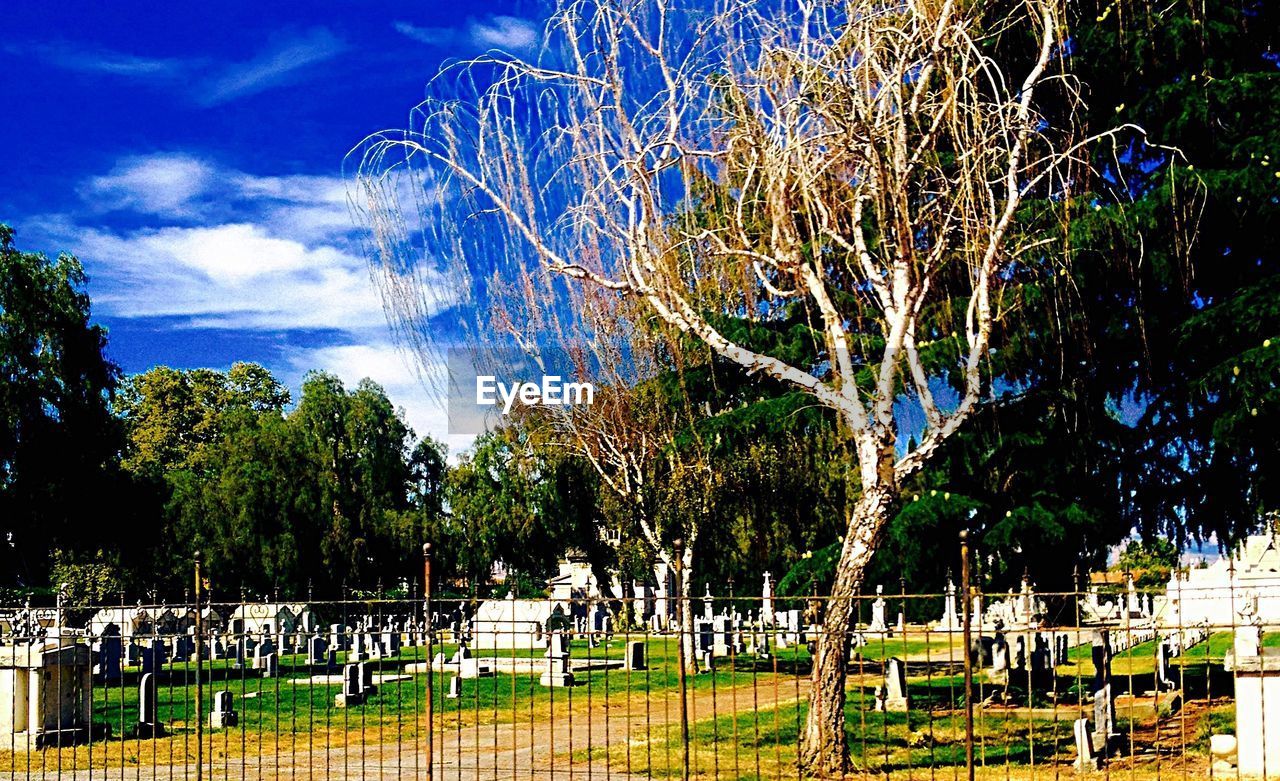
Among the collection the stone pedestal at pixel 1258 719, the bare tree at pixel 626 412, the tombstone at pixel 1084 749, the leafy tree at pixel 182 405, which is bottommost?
the tombstone at pixel 1084 749

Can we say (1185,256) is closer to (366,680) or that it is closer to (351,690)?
(351,690)

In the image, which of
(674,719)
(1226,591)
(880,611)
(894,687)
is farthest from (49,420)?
(1226,591)

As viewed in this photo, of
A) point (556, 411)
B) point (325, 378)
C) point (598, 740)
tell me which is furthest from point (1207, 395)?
point (325, 378)

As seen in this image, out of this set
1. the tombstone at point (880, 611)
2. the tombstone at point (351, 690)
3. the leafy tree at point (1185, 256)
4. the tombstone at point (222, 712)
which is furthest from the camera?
the tombstone at point (351, 690)

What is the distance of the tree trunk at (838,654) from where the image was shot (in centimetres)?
1141

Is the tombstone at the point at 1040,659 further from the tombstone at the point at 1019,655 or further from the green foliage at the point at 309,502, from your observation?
the green foliage at the point at 309,502

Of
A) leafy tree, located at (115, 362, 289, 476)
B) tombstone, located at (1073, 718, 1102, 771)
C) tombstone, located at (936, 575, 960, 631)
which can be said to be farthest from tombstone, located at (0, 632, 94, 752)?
leafy tree, located at (115, 362, 289, 476)

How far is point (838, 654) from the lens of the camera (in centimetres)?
1152

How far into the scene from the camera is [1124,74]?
17375mm

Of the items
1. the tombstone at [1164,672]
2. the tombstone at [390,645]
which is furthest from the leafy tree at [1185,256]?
the tombstone at [390,645]

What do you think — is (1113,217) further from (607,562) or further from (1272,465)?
(607,562)

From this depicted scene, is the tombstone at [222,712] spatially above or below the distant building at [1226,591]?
below

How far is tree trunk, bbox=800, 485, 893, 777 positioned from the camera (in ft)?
37.4

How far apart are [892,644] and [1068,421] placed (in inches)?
556
